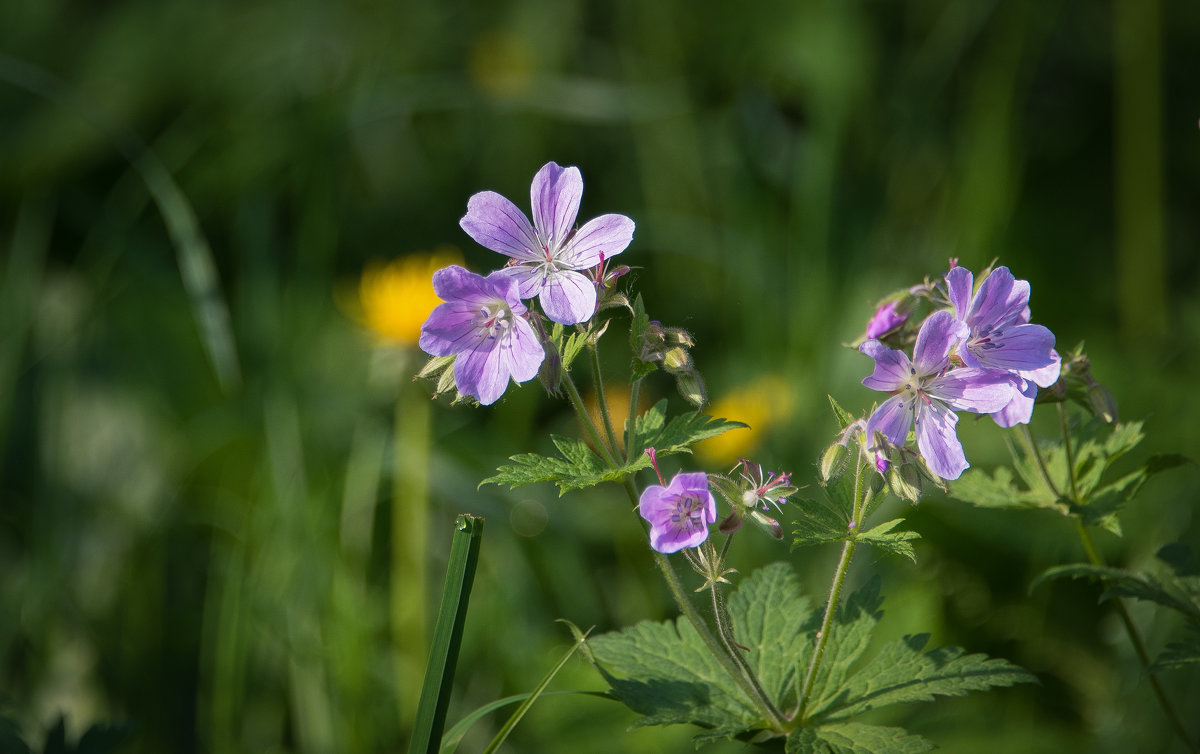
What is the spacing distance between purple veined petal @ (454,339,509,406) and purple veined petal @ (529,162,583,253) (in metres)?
0.16

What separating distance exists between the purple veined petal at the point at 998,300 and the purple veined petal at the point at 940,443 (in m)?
0.13

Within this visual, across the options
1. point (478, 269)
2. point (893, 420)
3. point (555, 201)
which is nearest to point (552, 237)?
point (555, 201)

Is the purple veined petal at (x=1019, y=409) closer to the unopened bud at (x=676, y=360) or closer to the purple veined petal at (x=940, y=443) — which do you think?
the purple veined petal at (x=940, y=443)

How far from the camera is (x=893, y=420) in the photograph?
1.14m

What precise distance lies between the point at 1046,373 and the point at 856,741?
0.51 metres

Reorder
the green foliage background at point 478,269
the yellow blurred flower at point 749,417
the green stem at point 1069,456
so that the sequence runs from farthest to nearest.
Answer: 1. the yellow blurred flower at point 749,417
2. the green foliage background at point 478,269
3. the green stem at point 1069,456

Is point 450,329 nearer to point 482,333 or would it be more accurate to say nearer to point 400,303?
point 482,333

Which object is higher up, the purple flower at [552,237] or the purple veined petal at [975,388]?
the purple flower at [552,237]

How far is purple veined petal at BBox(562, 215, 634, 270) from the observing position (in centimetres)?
119

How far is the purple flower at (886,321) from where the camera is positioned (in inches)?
54.4

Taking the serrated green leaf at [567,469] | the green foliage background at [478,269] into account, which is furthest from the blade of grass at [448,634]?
the green foliage background at [478,269]

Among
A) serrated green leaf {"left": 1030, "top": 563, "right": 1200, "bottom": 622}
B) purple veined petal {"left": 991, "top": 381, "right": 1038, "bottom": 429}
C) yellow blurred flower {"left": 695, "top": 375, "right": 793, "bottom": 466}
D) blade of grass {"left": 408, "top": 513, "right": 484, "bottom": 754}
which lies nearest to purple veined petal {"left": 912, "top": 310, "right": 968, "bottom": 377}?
purple veined petal {"left": 991, "top": 381, "right": 1038, "bottom": 429}

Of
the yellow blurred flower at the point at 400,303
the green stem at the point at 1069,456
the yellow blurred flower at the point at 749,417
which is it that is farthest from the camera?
the yellow blurred flower at the point at 749,417

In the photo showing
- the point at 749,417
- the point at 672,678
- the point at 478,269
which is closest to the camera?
the point at 672,678
